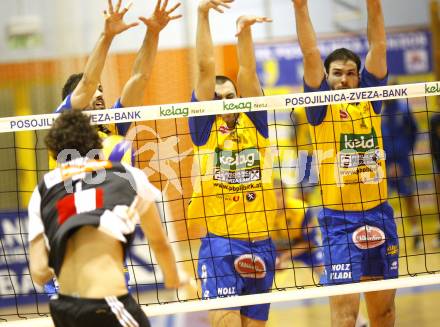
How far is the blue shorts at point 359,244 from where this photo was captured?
5.43 m

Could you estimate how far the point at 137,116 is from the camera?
17.3 feet

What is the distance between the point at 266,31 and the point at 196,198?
747cm

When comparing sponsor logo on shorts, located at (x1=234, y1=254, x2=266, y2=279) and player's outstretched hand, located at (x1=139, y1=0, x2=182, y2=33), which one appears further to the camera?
player's outstretched hand, located at (x1=139, y1=0, x2=182, y2=33)

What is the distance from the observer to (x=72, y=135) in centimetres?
374

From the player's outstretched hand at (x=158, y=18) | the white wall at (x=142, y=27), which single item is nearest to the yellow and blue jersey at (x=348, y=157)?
the player's outstretched hand at (x=158, y=18)

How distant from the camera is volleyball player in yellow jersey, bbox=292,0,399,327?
5438mm

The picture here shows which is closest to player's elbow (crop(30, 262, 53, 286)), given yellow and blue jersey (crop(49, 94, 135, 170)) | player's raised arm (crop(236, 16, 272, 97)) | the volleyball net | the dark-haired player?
the dark-haired player

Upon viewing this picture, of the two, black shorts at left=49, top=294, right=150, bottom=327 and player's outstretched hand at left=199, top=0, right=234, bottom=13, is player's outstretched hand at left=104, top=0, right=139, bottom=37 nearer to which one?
player's outstretched hand at left=199, top=0, right=234, bottom=13

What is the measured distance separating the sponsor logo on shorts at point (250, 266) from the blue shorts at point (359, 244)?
1.60 feet

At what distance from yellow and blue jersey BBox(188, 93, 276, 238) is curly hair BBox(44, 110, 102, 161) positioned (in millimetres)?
1727

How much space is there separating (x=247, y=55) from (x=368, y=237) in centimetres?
154

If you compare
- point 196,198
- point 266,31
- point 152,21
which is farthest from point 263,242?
point 266,31

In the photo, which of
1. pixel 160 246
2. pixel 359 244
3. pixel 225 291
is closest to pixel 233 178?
pixel 225 291

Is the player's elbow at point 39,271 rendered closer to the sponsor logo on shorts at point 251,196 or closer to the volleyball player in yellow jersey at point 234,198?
the volleyball player in yellow jersey at point 234,198
